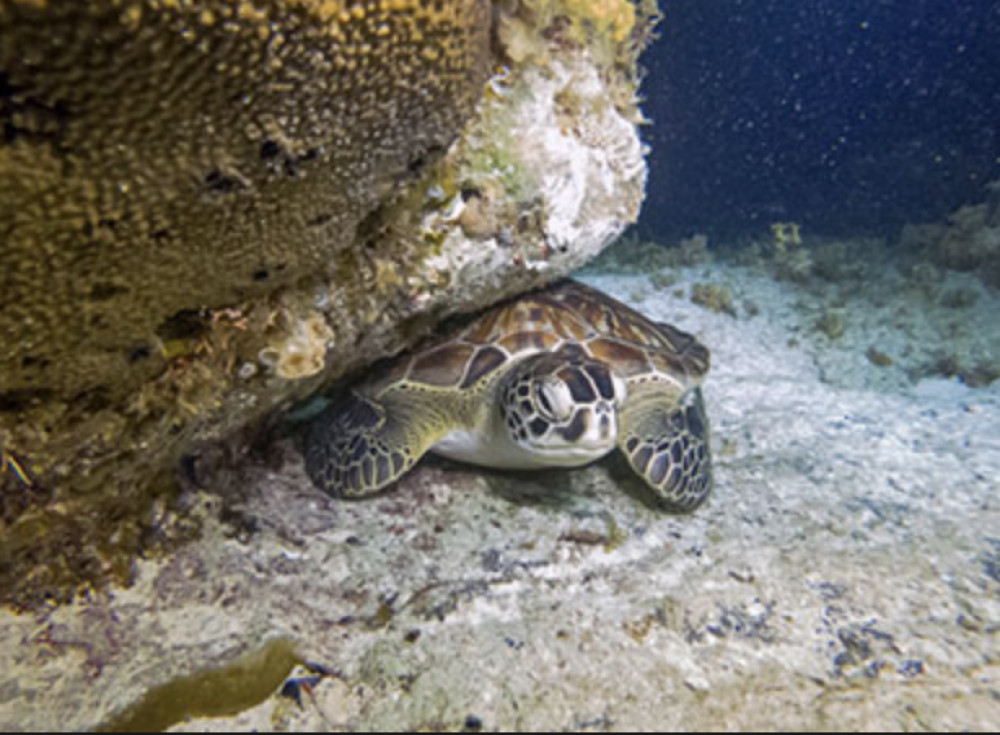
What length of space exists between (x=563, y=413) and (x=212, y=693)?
1.56 metres

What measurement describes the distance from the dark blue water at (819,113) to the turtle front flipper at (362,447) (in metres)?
9.04

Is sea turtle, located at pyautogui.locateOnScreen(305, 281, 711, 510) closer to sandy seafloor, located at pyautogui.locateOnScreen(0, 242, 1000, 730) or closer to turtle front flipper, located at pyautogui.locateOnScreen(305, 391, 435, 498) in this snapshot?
turtle front flipper, located at pyautogui.locateOnScreen(305, 391, 435, 498)

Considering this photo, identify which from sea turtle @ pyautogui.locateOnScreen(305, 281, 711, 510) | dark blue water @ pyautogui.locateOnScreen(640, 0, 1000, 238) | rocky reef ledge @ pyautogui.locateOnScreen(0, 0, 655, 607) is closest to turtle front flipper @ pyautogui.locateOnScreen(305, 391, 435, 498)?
sea turtle @ pyautogui.locateOnScreen(305, 281, 711, 510)

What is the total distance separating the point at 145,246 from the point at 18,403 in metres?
0.56

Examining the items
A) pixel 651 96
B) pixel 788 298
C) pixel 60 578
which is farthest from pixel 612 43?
pixel 651 96

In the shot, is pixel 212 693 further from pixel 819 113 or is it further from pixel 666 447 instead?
pixel 819 113

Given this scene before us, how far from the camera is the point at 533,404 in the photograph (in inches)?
96.7

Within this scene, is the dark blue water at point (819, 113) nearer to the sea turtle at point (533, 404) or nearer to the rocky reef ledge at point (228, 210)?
the sea turtle at point (533, 404)

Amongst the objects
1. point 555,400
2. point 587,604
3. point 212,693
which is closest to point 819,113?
point 555,400

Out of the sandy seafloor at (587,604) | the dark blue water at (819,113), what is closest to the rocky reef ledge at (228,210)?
the sandy seafloor at (587,604)

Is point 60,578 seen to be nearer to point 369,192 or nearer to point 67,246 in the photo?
point 67,246

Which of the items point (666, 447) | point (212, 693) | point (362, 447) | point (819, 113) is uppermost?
point (819, 113)

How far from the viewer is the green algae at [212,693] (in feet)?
4.09

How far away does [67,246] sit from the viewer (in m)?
1.06
